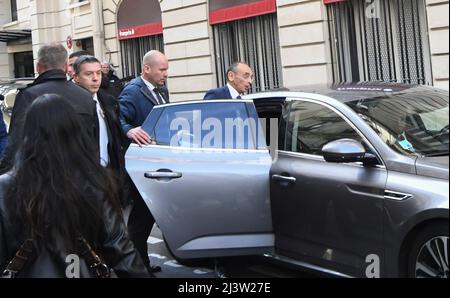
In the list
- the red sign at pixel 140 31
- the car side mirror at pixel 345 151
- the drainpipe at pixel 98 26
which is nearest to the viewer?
the car side mirror at pixel 345 151

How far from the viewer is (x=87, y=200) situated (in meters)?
2.36

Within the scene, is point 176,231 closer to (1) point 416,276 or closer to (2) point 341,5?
(1) point 416,276

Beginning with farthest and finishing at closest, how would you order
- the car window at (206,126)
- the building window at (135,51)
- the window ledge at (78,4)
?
1. the window ledge at (78,4)
2. the building window at (135,51)
3. the car window at (206,126)

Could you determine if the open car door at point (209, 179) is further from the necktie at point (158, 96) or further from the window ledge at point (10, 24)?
the window ledge at point (10, 24)

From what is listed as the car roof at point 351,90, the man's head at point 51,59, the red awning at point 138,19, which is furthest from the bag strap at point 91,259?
the red awning at point 138,19

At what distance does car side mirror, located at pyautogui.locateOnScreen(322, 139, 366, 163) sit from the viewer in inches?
157

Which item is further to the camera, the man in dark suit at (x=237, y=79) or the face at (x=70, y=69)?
the man in dark suit at (x=237, y=79)

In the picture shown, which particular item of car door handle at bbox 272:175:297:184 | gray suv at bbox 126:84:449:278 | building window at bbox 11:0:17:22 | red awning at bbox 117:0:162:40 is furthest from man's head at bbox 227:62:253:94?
building window at bbox 11:0:17:22

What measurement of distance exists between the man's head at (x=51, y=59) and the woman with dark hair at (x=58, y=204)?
2.51m

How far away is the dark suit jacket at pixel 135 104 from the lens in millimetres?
5590

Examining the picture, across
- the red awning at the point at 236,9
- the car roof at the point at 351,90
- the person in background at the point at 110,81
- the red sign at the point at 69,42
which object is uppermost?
the red sign at the point at 69,42
